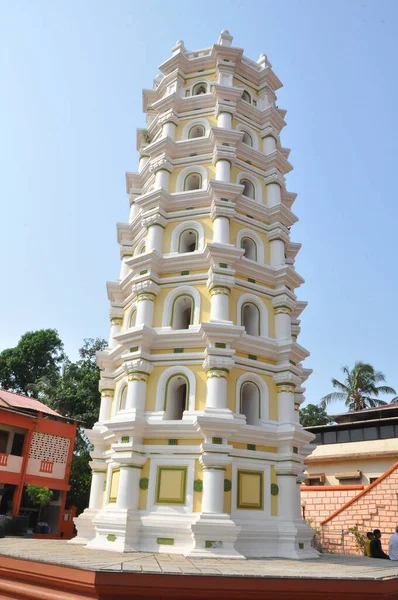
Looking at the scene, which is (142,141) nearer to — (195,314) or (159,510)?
(195,314)

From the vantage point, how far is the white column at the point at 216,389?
43.1 ft

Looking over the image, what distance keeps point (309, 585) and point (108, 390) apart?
9785 millimetres

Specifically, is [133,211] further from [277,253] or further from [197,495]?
[197,495]

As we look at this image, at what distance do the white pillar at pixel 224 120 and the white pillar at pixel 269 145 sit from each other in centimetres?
186

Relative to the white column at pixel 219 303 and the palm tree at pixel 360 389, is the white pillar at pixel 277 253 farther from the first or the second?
the palm tree at pixel 360 389

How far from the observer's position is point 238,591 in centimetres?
796

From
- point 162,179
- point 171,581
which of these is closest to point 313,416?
point 162,179

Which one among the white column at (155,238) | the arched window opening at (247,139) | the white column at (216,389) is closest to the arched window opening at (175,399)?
the white column at (216,389)

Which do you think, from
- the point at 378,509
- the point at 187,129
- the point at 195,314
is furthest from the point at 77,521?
the point at 187,129

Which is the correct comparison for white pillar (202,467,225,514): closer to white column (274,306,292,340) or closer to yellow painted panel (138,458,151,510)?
yellow painted panel (138,458,151,510)

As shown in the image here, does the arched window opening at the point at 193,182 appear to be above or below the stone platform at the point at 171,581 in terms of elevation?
above

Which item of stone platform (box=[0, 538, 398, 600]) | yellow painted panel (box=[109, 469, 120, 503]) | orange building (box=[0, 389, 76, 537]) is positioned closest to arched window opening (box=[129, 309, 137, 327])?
yellow painted panel (box=[109, 469, 120, 503])

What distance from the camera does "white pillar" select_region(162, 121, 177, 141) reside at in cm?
1833

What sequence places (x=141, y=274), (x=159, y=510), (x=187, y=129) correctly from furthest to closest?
(x=187, y=129) < (x=141, y=274) < (x=159, y=510)
